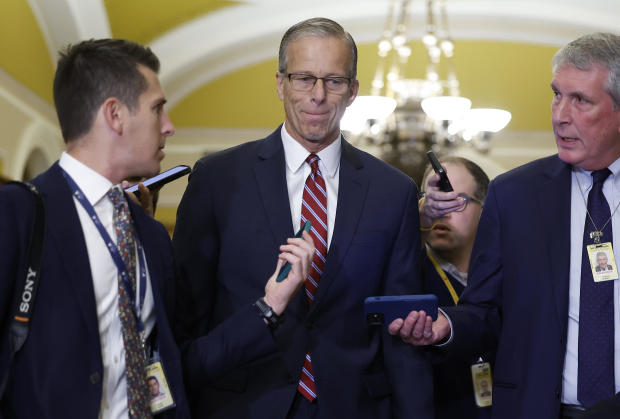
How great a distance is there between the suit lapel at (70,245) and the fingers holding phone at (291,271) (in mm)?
498

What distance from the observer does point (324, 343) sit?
2330mm

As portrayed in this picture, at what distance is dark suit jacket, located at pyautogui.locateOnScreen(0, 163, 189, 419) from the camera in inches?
66.1

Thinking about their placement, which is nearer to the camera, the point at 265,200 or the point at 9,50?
the point at 265,200

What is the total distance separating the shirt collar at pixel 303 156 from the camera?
246cm

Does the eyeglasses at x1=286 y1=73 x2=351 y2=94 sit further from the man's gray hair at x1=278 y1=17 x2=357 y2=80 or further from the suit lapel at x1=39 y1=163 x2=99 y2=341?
the suit lapel at x1=39 y1=163 x2=99 y2=341

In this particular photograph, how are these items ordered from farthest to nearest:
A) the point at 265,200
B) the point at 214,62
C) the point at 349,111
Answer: the point at 214,62 < the point at 349,111 < the point at 265,200

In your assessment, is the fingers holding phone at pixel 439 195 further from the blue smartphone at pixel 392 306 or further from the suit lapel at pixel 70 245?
the suit lapel at pixel 70 245

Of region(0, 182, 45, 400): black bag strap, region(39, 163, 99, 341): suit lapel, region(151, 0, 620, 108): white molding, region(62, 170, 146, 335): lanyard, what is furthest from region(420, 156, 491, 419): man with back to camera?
region(151, 0, 620, 108): white molding

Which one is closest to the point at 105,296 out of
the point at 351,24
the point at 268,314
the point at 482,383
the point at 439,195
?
the point at 268,314

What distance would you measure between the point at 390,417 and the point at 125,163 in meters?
1.11

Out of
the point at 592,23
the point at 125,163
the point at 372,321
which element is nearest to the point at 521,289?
the point at 372,321

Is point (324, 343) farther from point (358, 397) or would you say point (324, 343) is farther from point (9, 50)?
point (9, 50)

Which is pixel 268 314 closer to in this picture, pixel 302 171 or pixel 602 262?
pixel 302 171

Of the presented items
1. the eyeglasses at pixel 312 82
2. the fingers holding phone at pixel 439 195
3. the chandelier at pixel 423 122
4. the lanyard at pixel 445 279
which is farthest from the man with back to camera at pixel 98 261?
the chandelier at pixel 423 122
